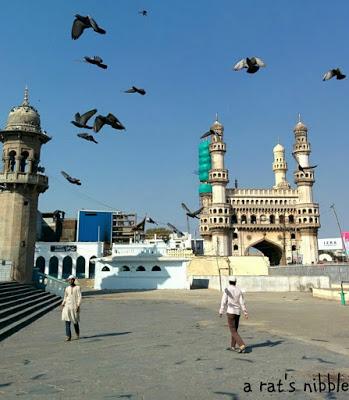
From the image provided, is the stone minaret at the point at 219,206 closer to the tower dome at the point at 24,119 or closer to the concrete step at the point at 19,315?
the tower dome at the point at 24,119

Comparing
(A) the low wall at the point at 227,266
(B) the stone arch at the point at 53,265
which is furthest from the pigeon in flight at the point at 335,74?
(B) the stone arch at the point at 53,265

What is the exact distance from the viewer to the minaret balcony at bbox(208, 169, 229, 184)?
67375mm

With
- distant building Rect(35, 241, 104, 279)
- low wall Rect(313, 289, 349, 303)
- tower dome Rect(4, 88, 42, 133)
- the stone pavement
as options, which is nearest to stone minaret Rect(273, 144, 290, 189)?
distant building Rect(35, 241, 104, 279)

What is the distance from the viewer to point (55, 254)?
6103 centimetres

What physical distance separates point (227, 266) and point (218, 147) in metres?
27.8

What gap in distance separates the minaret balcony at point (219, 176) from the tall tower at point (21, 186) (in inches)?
1559

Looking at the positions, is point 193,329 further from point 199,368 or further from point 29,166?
point 29,166

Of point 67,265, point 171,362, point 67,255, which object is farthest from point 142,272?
point 171,362

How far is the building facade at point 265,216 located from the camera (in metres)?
66.8

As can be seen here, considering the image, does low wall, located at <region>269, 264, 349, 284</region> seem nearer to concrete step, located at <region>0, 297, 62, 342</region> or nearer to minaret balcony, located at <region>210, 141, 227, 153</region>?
concrete step, located at <region>0, 297, 62, 342</region>

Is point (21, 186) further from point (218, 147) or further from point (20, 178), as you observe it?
point (218, 147)

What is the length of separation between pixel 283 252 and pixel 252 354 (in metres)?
64.1

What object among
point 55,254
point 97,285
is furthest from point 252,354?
point 55,254

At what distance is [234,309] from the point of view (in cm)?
848
